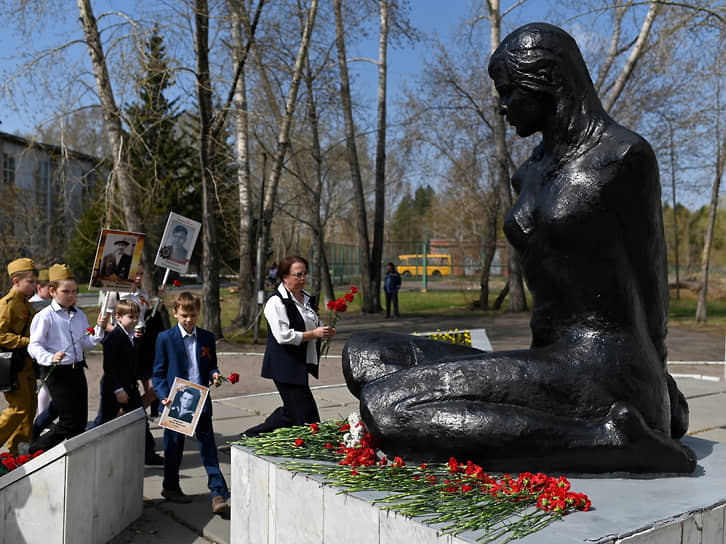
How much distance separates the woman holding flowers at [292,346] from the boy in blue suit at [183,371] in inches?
17.2

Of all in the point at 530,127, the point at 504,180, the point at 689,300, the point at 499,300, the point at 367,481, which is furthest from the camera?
the point at 689,300

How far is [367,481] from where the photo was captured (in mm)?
3217

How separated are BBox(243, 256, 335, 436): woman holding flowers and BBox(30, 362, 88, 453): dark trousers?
1397 mm

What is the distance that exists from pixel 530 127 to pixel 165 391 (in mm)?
3099

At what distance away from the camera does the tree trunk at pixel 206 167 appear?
1201 cm

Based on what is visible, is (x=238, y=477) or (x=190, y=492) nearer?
(x=238, y=477)

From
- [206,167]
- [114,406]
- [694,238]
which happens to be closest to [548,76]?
[114,406]

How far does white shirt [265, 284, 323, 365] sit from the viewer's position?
5.01 meters

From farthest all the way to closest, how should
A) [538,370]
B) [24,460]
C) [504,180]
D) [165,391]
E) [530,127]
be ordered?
[504,180], [165,391], [24,460], [530,127], [538,370]

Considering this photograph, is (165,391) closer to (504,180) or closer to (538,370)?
(538,370)

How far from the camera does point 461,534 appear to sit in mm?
2654

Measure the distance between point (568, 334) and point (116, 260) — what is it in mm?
4515

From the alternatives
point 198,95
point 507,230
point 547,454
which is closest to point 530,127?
point 507,230

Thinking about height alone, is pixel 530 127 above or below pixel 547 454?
above
